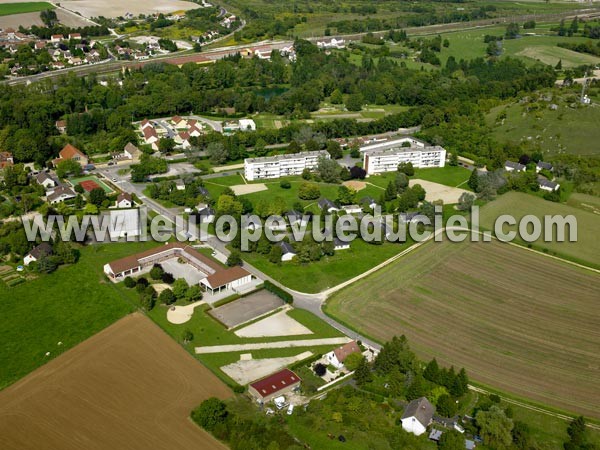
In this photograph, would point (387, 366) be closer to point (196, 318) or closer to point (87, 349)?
point (196, 318)

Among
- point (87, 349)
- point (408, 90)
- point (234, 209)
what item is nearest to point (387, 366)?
point (87, 349)

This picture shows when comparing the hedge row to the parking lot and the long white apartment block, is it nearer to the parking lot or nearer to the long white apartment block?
the parking lot

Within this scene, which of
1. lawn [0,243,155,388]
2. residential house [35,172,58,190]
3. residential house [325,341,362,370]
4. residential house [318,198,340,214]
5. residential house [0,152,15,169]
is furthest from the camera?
residential house [0,152,15,169]

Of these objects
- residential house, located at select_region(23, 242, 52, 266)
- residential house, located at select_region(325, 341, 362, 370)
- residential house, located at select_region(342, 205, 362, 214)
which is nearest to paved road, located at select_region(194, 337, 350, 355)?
residential house, located at select_region(325, 341, 362, 370)

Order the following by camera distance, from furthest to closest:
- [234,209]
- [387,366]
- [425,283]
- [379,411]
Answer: [234,209] → [425,283] → [387,366] → [379,411]

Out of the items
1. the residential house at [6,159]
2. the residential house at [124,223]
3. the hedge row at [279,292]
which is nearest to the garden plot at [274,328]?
the hedge row at [279,292]

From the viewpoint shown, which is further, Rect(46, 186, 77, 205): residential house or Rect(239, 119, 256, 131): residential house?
Rect(239, 119, 256, 131): residential house
